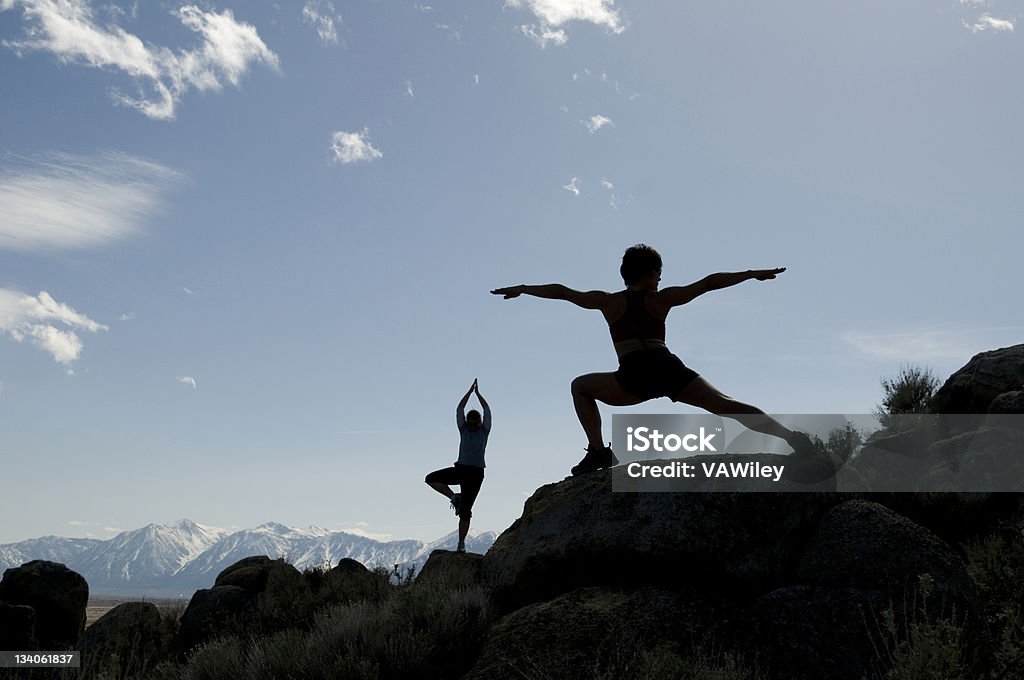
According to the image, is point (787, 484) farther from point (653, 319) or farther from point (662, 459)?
point (653, 319)

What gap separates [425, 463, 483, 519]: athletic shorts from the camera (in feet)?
41.2

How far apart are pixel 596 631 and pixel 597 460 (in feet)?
5.88

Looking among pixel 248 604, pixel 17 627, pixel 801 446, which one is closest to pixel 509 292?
pixel 801 446

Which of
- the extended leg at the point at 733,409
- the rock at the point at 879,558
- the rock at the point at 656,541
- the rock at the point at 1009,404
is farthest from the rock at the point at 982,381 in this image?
the extended leg at the point at 733,409

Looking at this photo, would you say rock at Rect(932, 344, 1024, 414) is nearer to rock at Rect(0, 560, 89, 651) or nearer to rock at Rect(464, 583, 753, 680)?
rock at Rect(464, 583, 753, 680)

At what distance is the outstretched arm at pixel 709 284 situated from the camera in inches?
255

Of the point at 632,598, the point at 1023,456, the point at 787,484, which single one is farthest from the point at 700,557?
the point at 1023,456

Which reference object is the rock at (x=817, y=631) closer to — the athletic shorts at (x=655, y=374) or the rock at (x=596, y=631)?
the rock at (x=596, y=631)

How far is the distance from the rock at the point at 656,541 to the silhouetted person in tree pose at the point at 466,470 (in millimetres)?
5730

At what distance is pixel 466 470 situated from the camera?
12602 millimetres

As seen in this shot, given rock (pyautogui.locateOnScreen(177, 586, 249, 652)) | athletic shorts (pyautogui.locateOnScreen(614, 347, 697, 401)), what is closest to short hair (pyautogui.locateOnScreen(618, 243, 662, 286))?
athletic shorts (pyautogui.locateOnScreen(614, 347, 697, 401))

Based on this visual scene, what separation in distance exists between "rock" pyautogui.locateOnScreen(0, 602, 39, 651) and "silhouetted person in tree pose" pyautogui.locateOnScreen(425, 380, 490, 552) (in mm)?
7614

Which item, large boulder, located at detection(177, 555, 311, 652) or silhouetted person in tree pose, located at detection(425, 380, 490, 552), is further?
silhouetted person in tree pose, located at detection(425, 380, 490, 552)

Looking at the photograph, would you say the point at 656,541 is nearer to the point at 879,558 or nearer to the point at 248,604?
the point at 879,558
